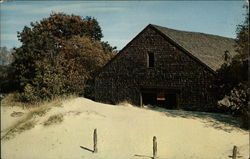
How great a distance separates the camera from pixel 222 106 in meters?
24.7

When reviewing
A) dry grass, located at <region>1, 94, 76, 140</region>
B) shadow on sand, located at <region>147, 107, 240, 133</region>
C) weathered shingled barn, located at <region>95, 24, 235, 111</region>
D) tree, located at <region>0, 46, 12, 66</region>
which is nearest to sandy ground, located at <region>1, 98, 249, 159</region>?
shadow on sand, located at <region>147, 107, 240, 133</region>

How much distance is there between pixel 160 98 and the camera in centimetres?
3012

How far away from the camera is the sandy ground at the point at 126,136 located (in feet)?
55.4

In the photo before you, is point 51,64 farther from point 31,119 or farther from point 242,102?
point 242,102

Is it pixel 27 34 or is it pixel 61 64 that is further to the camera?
pixel 27 34

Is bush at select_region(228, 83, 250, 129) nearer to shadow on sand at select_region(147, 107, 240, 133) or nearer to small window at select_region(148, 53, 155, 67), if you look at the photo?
shadow on sand at select_region(147, 107, 240, 133)

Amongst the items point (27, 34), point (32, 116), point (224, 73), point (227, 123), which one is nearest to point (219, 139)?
point (227, 123)

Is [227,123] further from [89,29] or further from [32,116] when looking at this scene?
[89,29]

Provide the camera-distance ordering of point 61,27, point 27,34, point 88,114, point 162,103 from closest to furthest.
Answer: point 88,114, point 162,103, point 27,34, point 61,27

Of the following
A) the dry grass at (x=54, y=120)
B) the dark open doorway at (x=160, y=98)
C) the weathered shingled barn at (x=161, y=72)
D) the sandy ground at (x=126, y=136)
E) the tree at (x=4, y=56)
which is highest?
the tree at (x=4, y=56)

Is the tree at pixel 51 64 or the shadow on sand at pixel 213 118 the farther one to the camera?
the tree at pixel 51 64

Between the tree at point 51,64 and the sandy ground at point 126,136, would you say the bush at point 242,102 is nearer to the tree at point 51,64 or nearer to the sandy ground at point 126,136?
the sandy ground at point 126,136

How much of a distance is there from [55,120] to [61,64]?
43.7 feet

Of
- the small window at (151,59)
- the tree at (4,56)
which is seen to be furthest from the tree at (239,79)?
the tree at (4,56)
